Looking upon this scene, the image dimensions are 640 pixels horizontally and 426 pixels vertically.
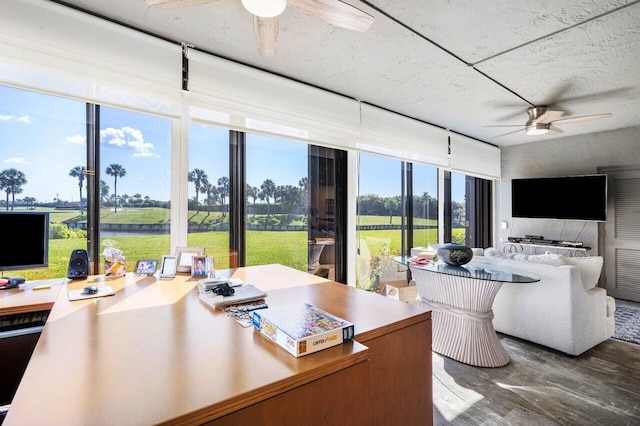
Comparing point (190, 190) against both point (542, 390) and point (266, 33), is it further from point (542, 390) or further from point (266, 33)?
point (542, 390)

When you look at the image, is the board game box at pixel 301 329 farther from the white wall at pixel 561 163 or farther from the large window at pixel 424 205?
the white wall at pixel 561 163

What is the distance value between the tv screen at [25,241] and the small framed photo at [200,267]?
32.4 inches

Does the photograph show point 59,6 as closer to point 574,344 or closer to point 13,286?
point 13,286

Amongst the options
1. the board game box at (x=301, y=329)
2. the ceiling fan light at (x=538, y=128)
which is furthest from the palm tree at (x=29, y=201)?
the ceiling fan light at (x=538, y=128)

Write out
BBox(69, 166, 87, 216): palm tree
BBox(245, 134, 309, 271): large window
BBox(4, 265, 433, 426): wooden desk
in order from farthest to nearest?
BBox(245, 134, 309, 271): large window, BBox(69, 166, 87, 216): palm tree, BBox(4, 265, 433, 426): wooden desk

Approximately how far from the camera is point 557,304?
107 inches

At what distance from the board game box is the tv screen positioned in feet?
5.10

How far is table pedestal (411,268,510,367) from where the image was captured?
2.55 meters

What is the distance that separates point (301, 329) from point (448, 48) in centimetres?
243

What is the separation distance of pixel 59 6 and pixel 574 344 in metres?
4.49

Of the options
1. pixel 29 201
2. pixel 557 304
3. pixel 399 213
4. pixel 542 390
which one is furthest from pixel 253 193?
pixel 557 304

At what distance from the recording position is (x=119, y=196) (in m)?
2.28

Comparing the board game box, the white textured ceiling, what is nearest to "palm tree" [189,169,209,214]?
the white textured ceiling

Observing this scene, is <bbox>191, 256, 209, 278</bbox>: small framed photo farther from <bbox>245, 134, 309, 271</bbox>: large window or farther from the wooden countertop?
<bbox>245, 134, 309, 271</bbox>: large window
